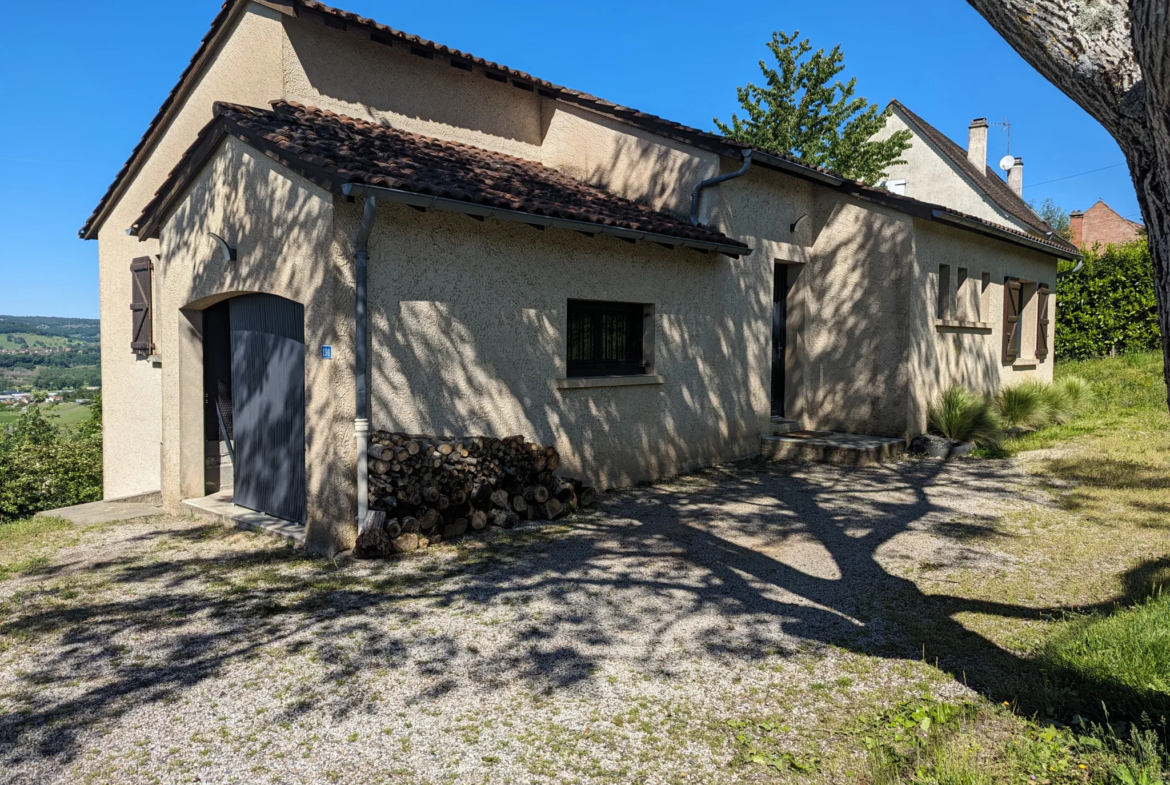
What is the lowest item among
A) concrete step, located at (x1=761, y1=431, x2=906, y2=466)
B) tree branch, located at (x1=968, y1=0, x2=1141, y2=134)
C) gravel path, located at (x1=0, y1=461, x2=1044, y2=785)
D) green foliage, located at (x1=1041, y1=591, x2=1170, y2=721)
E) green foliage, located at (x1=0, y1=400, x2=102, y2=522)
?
green foliage, located at (x1=0, y1=400, x2=102, y2=522)

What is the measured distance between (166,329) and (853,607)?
310 inches

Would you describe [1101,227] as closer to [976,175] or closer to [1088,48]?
[976,175]

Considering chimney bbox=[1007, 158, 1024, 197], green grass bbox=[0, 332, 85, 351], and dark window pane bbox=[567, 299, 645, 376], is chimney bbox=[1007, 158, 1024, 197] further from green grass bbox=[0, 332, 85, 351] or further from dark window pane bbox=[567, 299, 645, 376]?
green grass bbox=[0, 332, 85, 351]

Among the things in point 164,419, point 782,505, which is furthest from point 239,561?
point 782,505

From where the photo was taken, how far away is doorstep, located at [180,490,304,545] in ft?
23.7

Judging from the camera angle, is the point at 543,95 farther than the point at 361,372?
Yes

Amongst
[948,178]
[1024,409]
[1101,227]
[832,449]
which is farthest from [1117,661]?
[1101,227]

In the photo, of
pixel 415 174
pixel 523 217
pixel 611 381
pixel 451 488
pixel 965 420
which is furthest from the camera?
pixel 965 420

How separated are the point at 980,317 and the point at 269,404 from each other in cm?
1224

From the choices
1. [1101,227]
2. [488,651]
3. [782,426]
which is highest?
[1101,227]

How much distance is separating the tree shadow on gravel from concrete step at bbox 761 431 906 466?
2826mm

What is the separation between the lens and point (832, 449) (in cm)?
1066

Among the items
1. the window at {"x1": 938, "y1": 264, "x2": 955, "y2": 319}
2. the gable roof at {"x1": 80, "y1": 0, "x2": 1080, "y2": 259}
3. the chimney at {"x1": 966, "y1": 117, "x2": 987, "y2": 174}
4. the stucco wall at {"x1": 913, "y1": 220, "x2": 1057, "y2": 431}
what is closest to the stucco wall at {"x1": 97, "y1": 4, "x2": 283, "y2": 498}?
the gable roof at {"x1": 80, "y1": 0, "x2": 1080, "y2": 259}

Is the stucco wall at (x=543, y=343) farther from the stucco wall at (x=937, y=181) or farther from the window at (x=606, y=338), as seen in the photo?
the stucco wall at (x=937, y=181)
